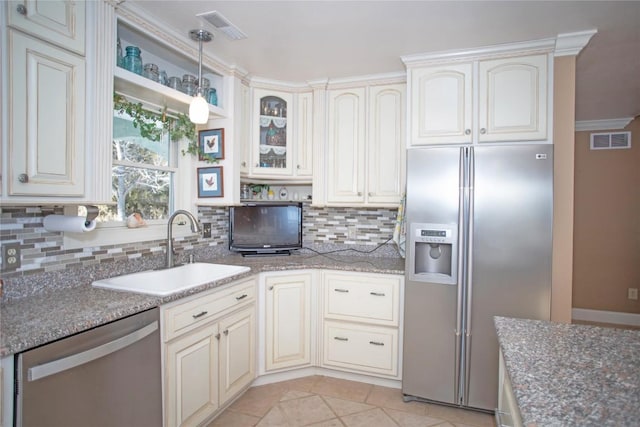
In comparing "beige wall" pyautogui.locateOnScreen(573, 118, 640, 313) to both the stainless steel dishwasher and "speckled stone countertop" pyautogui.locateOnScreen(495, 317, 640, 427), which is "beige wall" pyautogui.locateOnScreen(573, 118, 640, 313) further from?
the stainless steel dishwasher

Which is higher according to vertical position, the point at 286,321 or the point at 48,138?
the point at 48,138

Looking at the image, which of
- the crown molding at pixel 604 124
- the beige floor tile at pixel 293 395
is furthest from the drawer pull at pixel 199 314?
the crown molding at pixel 604 124

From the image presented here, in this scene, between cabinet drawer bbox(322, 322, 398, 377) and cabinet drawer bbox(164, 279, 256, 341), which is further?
cabinet drawer bbox(322, 322, 398, 377)

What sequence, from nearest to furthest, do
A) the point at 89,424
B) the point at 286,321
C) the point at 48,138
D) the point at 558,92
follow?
the point at 89,424
the point at 48,138
the point at 558,92
the point at 286,321

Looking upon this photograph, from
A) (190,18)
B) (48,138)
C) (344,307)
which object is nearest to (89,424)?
(48,138)

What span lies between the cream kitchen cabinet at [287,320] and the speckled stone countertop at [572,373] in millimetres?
1536

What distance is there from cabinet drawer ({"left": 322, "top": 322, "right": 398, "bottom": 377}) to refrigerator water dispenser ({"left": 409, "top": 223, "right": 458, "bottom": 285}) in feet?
1.64

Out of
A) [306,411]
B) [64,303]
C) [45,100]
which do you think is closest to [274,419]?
[306,411]

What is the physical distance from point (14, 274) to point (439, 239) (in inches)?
87.0

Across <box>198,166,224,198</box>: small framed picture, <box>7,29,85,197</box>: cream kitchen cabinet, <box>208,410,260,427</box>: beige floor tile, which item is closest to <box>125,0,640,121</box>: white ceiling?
<box>7,29,85,197</box>: cream kitchen cabinet

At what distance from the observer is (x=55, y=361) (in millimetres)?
1180

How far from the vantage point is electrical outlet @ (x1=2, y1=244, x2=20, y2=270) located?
4.96 ft

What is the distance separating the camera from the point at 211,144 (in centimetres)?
267

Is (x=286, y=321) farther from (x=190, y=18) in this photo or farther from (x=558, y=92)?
(x=558, y=92)
